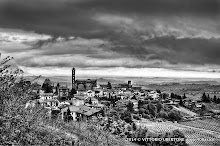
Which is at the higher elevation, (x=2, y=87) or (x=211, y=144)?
(x=2, y=87)

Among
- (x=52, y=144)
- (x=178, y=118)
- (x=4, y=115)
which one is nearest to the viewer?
(x=4, y=115)

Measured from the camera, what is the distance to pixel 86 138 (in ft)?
26.8

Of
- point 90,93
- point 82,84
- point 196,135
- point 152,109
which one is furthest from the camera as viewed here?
point 82,84

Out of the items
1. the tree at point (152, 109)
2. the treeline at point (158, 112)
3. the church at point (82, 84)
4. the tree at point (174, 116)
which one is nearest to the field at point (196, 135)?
the treeline at point (158, 112)

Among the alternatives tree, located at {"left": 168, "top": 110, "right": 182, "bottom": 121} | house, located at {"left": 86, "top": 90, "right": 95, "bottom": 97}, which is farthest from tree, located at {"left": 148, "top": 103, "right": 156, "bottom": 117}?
house, located at {"left": 86, "top": 90, "right": 95, "bottom": 97}

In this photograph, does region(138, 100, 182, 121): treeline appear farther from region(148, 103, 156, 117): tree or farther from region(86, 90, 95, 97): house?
region(86, 90, 95, 97): house

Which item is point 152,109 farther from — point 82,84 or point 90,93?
point 82,84

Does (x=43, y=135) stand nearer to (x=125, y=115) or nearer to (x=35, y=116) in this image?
(x=35, y=116)

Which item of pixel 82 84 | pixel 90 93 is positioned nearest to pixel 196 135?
pixel 90 93

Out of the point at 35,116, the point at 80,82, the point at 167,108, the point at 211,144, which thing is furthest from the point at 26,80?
the point at 80,82

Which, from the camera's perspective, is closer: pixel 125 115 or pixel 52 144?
pixel 52 144

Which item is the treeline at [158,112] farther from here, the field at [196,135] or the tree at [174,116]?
the field at [196,135]


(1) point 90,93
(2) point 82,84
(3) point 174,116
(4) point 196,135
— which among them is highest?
(2) point 82,84

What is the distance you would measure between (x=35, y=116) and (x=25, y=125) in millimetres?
823
